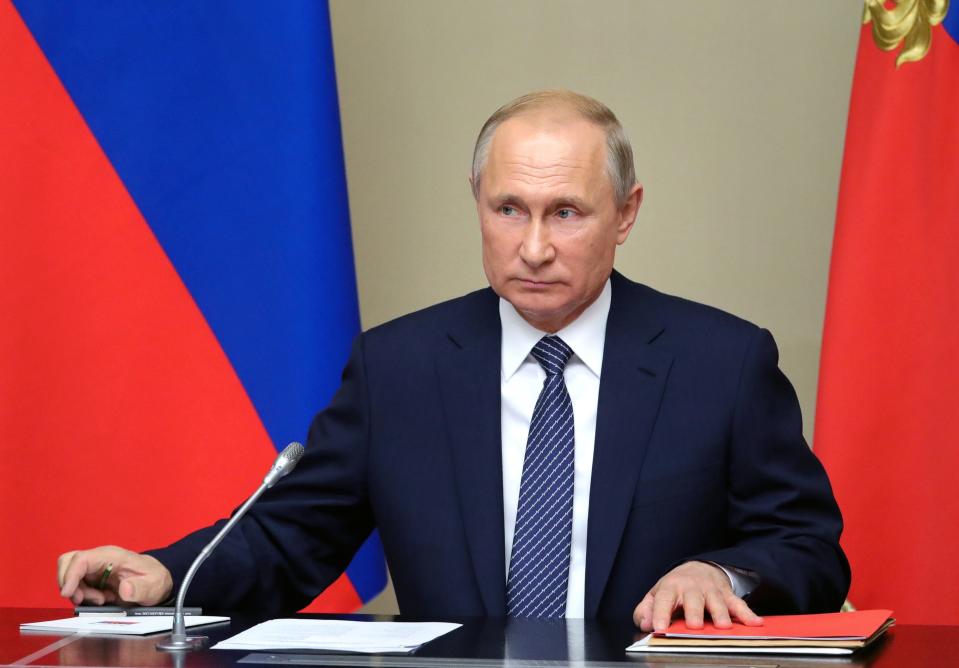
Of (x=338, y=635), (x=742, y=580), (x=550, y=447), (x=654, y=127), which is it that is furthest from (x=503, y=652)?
(x=654, y=127)

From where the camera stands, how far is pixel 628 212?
2186 millimetres

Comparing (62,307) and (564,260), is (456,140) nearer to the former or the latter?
(62,307)

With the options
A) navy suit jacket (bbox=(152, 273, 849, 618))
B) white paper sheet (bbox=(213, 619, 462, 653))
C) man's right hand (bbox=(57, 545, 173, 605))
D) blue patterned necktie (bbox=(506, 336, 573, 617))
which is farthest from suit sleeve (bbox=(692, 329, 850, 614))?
man's right hand (bbox=(57, 545, 173, 605))

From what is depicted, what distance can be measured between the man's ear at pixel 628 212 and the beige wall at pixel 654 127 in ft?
4.06

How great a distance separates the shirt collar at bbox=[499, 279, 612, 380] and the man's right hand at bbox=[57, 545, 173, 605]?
66cm

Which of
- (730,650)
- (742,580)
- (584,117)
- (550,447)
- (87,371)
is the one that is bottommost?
(730,650)

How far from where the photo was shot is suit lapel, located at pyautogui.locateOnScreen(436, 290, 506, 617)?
6.42 feet

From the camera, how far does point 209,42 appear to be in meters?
2.75

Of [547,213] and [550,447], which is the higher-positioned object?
[547,213]

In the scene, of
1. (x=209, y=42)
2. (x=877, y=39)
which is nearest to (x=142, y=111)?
(x=209, y=42)

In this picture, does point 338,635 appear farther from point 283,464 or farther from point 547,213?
point 547,213

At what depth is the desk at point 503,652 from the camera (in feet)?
4.39

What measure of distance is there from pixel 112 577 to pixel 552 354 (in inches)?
30.8

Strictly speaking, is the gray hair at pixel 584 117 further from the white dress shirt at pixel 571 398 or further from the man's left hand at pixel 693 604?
the man's left hand at pixel 693 604
